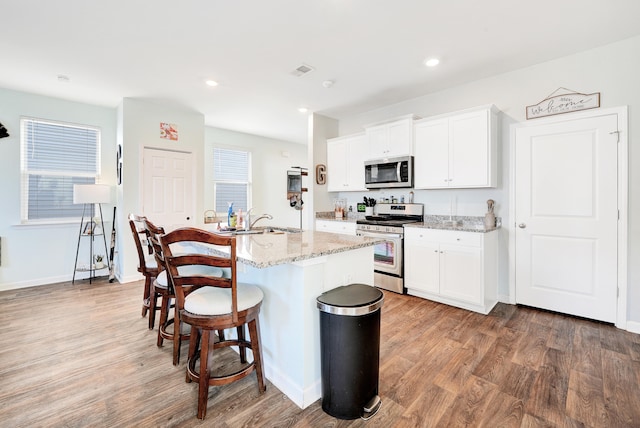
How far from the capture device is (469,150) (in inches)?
132

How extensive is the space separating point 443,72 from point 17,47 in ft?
14.2

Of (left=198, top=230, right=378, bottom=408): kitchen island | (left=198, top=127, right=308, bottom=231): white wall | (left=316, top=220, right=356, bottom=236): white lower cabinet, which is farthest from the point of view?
(left=198, top=127, right=308, bottom=231): white wall

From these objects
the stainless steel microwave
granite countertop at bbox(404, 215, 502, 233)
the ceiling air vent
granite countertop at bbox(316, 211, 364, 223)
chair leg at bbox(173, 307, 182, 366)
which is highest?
the ceiling air vent

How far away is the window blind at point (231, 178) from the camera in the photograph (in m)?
6.18

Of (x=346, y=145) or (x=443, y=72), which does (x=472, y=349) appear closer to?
(x=443, y=72)

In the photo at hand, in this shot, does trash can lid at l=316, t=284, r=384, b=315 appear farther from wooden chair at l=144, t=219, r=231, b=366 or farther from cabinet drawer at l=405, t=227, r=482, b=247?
cabinet drawer at l=405, t=227, r=482, b=247

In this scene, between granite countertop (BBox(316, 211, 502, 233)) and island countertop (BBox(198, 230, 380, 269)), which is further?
granite countertop (BBox(316, 211, 502, 233))

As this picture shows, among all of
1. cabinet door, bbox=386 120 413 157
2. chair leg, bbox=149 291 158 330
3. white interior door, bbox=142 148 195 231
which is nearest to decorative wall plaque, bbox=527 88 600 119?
cabinet door, bbox=386 120 413 157

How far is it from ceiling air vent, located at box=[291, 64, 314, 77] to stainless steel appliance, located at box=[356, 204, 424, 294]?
2024mm

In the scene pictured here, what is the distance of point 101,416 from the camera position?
1.63 metres

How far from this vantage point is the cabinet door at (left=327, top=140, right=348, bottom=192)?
4.78 meters

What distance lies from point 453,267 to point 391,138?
74.6 inches

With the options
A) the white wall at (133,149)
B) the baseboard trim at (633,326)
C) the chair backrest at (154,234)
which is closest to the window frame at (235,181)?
the white wall at (133,149)

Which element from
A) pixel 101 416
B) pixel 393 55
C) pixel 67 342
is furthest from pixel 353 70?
pixel 67 342
